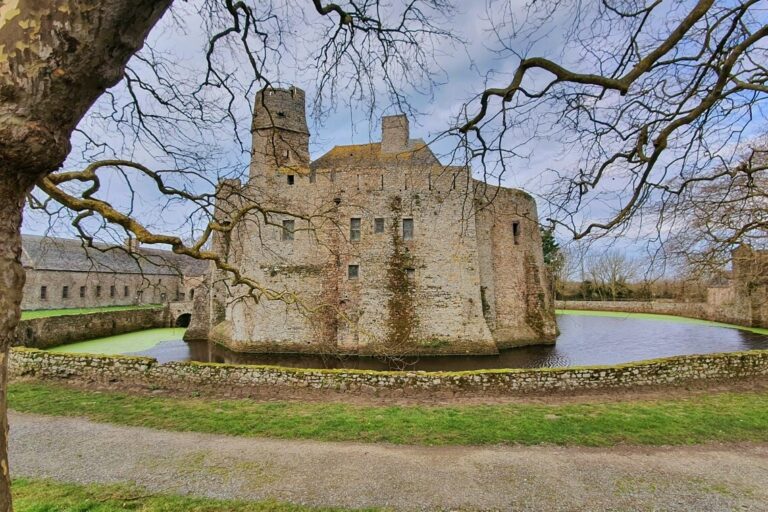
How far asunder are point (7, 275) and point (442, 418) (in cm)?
667

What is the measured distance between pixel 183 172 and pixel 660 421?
349 inches

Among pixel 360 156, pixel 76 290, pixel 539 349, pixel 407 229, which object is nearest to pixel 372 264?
pixel 407 229

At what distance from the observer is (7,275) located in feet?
6.42

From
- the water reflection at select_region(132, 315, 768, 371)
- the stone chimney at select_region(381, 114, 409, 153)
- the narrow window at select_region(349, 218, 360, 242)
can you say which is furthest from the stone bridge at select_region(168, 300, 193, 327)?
the stone chimney at select_region(381, 114, 409, 153)

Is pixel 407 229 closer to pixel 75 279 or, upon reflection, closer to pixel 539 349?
pixel 539 349

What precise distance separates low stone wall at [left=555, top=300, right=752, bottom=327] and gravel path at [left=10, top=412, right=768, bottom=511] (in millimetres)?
29259

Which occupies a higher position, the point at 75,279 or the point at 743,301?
the point at 75,279

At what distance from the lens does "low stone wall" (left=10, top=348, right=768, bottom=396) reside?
9.08 metres

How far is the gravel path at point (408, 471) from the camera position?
15.0ft

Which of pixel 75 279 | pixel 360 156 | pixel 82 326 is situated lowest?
pixel 82 326

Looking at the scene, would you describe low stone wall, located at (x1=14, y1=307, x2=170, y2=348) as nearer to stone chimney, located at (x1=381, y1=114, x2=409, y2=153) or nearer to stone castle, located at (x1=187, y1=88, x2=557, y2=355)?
stone castle, located at (x1=187, y1=88, x2=557, y2=355)

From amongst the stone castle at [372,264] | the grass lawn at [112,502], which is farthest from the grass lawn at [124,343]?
the grass lawn at [112,502]

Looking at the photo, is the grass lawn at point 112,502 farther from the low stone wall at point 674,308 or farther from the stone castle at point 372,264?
the low stone wall at point 674,308

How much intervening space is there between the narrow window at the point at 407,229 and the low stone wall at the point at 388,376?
10329 mm
